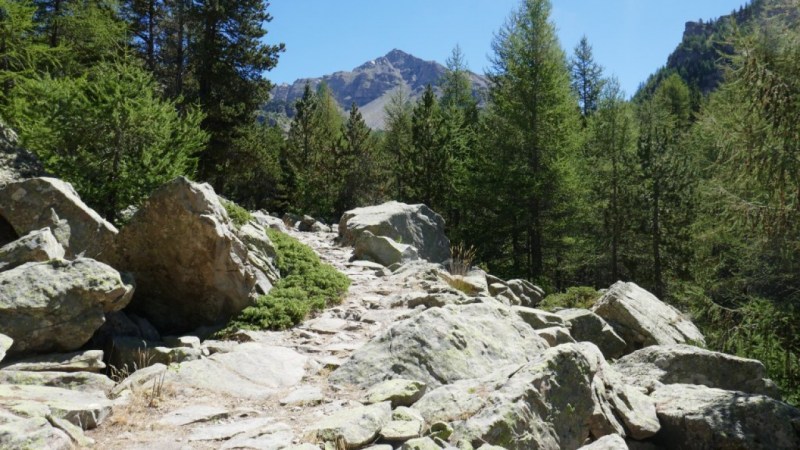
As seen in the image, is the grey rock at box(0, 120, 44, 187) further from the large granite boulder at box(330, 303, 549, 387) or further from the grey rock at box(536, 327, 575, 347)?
the grey rock at box(536, 327, 575, 347)

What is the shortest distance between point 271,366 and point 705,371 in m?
6.49

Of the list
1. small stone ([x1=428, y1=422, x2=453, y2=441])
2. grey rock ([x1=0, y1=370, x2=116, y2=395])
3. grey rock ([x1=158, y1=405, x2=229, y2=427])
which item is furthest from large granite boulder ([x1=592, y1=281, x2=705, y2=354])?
grey rock ([x1=0, y1=370, x2=116, y2=395])

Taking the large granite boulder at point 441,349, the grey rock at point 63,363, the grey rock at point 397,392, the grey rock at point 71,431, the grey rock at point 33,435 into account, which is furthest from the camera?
the large granite boulder at point 441,349

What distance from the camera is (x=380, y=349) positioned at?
6.27m

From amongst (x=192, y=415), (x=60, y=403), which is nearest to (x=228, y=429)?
(x=192, y=415)

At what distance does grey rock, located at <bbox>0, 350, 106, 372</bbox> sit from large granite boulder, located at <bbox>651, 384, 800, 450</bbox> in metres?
6.63

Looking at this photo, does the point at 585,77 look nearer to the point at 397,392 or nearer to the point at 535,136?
the point at 535,136

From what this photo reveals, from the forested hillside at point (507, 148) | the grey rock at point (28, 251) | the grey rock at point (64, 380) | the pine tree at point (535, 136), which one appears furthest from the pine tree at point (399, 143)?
the grey rock at point (64, 380)

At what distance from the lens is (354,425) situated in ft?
14.5

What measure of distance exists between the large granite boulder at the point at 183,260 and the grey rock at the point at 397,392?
3.82 m

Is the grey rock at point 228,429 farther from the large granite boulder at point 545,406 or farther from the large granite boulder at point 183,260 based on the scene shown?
the large granite boulder at point 183,260

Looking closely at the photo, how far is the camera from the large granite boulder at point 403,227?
51.3 ft

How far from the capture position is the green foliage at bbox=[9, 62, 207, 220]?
10109 mm

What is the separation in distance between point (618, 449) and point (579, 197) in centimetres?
1884
